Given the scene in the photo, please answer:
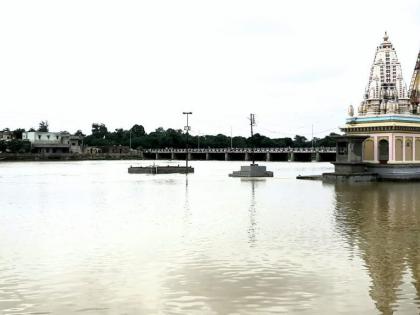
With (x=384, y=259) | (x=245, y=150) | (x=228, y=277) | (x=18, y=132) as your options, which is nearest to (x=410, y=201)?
(x=384, y=259)

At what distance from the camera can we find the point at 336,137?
50.6 meters

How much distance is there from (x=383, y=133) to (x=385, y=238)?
3675cm

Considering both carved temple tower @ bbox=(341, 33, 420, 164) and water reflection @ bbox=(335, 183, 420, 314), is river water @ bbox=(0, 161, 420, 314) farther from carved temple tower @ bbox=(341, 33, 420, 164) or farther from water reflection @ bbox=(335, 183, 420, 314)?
carved temple tower @ bbox=(341, 33, 420, 164)

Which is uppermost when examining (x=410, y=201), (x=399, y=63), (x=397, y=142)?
(x=399, y=63)

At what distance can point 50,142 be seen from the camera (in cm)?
16412

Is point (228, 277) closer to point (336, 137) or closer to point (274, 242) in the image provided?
point (274, 242)

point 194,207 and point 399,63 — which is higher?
point 399,63

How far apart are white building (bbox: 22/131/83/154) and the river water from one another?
141 m

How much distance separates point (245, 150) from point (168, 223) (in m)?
136

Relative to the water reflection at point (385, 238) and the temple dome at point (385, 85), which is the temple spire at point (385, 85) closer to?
the temple dome at point (385, 85)

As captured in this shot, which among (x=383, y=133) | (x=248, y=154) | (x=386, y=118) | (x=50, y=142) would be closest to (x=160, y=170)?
(x=383, y=133)

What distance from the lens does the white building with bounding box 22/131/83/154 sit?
6348 inches

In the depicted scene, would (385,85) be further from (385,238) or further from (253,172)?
(385,238)

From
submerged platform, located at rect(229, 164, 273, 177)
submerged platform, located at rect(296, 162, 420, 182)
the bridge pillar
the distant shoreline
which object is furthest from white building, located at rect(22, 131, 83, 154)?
submerged platform, located at rect(296, 162, 420, 182)
